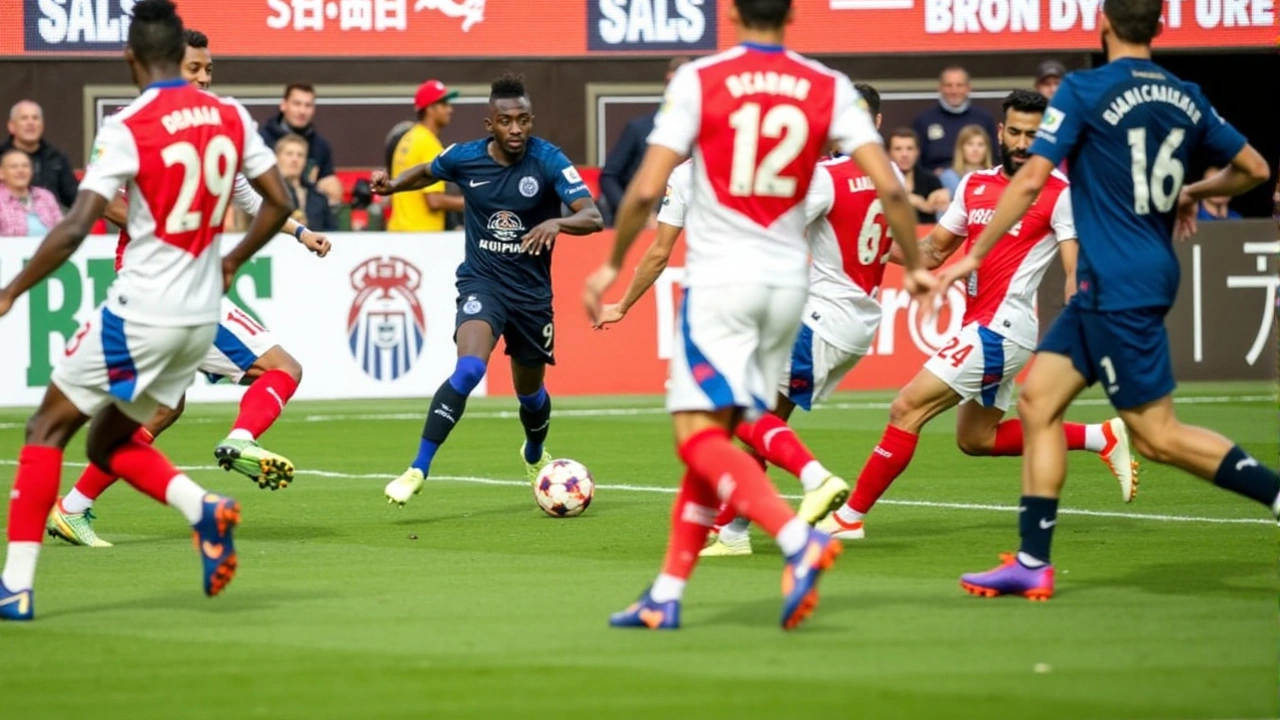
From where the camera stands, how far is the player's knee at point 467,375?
473 inches

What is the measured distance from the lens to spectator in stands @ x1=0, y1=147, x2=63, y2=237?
19078 millimetres

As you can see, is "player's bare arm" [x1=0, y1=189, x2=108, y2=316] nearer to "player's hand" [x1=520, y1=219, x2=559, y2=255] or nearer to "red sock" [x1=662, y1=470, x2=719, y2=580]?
"red sock" [x1=662, y1=470, x2=719, y2=580]

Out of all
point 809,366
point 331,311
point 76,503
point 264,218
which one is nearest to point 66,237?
point 264,218

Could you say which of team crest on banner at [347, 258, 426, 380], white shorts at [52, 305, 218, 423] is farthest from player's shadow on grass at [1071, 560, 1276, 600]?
team crest on banner at [347, 258, 426, 380]

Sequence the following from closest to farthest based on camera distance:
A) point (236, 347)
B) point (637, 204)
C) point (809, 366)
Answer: point (637, 204) → point (809, 366) → point (236, 347)

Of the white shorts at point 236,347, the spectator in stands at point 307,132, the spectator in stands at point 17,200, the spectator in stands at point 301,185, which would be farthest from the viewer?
the spectator in stands at point 307,132

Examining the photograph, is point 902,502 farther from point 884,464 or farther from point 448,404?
point 448,404

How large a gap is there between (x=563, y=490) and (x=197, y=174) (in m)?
4.12

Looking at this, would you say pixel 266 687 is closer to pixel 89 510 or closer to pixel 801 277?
pixel 801 277

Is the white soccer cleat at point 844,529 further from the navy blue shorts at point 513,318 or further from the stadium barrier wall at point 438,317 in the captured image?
the stadium barrier wall at point 438,317

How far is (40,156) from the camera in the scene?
1970 cm

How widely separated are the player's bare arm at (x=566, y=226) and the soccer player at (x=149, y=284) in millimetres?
3569

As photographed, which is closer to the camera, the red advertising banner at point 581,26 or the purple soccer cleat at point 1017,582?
the purple soccer cleat at point 1017,582

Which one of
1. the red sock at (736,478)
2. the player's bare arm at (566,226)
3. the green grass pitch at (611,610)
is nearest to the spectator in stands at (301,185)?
Answer: the green grass pitch at (611,610)
